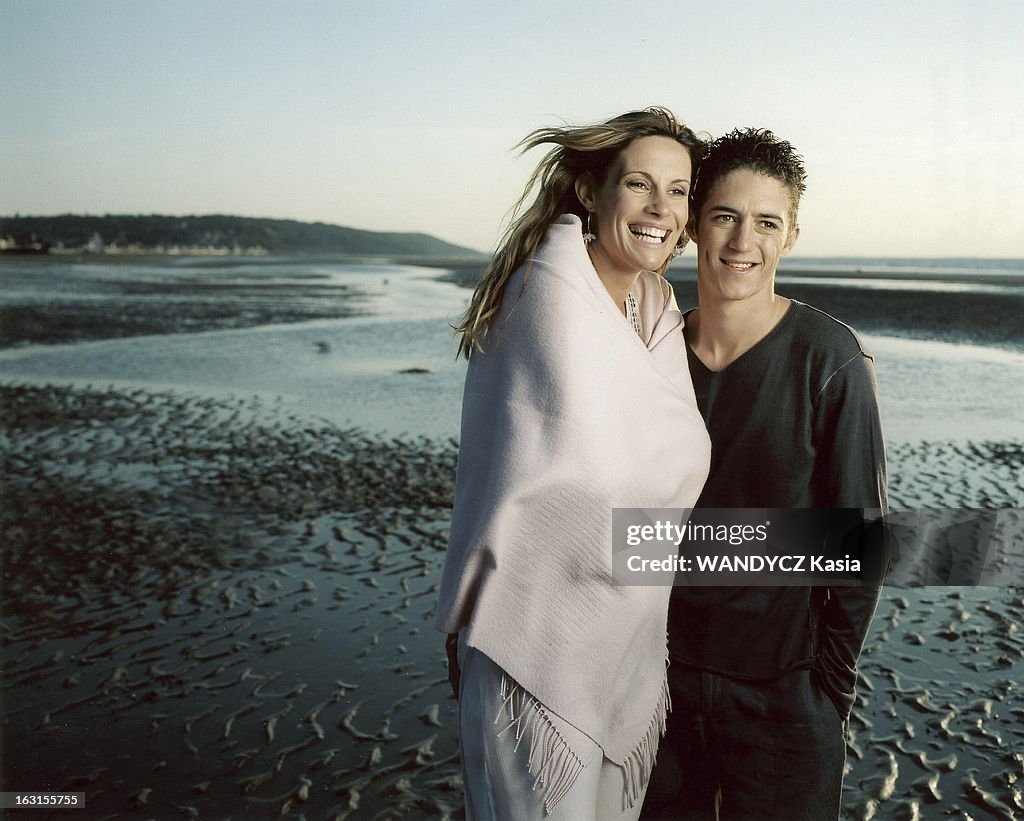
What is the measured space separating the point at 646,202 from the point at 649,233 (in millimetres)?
95

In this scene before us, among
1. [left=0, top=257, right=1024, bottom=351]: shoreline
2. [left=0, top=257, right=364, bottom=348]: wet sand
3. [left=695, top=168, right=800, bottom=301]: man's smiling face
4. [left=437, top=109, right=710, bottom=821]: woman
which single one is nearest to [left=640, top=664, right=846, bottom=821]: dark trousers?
[left=437, top=109, right=710, bottom=821]: woman

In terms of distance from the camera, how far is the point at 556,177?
2.90 m

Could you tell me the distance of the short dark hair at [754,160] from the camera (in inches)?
106

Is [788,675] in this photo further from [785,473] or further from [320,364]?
[320,364]

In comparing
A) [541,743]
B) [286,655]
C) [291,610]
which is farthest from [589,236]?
[291,610]

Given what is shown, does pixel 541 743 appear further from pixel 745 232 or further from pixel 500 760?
pixel 745 232

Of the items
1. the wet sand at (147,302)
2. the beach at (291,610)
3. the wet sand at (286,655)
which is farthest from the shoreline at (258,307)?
the wet sand at (286,655)

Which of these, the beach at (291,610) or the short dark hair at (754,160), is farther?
the beach at (291,610)

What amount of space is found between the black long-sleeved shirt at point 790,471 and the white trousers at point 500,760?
1.47 ft

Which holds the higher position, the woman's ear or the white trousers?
the woman's ear

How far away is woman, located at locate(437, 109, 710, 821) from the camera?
2441 mm

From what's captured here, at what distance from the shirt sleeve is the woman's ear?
909 millimetres

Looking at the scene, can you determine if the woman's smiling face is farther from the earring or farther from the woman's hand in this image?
the woman's hand

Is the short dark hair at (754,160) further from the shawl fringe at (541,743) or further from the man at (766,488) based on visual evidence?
the shawl fringe at (541,743)
